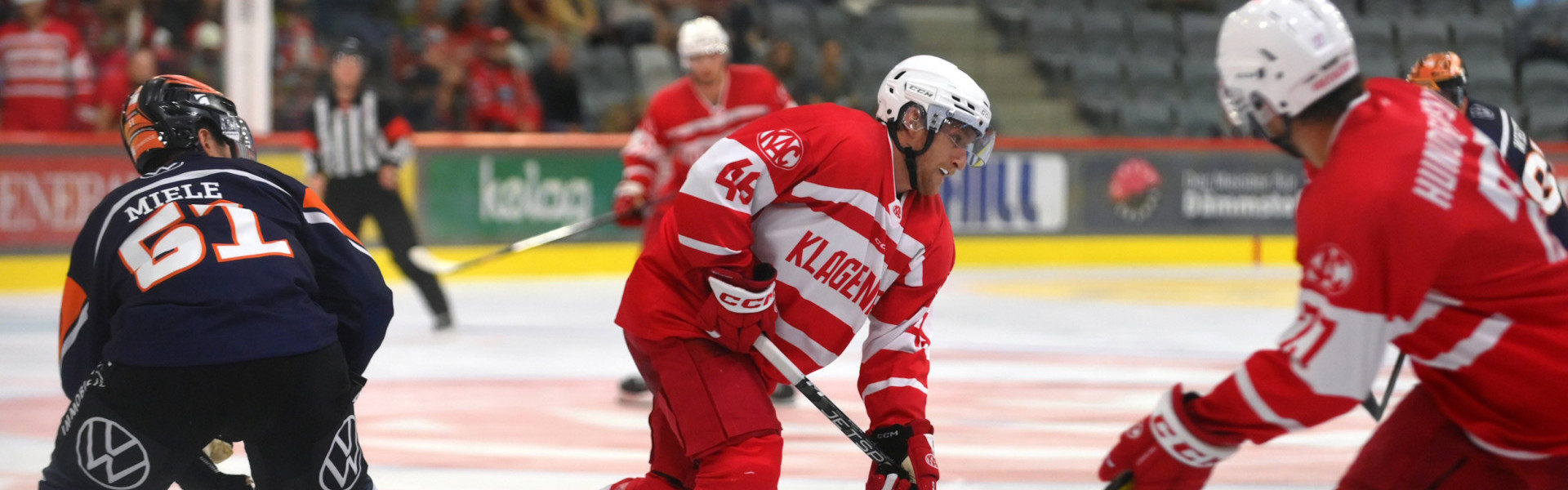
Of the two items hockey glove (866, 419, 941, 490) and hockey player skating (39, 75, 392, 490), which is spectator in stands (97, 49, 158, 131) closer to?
hockey player skating (39, 75, 392, 490)

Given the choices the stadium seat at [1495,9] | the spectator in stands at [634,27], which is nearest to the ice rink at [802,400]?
the spectator in stands at [634,27]

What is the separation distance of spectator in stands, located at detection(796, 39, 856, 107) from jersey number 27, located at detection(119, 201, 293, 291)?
9.51m

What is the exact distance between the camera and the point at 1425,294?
1960mm

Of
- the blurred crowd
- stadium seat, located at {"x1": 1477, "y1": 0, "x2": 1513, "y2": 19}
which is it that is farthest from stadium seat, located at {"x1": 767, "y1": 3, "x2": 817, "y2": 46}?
stadium seat, located at {"x1": 1477, "y1": 0, "x2": 1513, "y2": 19}

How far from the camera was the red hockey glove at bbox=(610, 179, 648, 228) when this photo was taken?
575 cm

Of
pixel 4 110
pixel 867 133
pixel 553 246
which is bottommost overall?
pixel 553 246

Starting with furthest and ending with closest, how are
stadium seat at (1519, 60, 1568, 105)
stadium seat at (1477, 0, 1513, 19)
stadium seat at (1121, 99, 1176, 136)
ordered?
1. stadium seat at (1477, 0, 1513, 19)
2. stadium seat at (1519, 60, 1568, 105)
3. stadium seat at (1121, 99, 1176, 136)

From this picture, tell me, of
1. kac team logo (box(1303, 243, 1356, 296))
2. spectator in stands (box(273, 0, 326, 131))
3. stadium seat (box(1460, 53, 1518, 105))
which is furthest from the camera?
stadium seat (box(1460, 53, 1518, 105))

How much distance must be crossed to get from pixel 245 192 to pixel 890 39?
11.9m

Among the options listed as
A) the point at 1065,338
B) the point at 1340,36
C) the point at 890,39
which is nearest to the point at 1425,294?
the point at 1340,36

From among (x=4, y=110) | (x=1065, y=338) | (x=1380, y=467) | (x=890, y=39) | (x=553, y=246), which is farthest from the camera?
(x=890, y=39)

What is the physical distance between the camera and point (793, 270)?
2910 mm

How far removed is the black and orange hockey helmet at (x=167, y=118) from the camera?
2.58 m

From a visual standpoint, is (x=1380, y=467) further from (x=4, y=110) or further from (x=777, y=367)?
(x=4, y=110)
